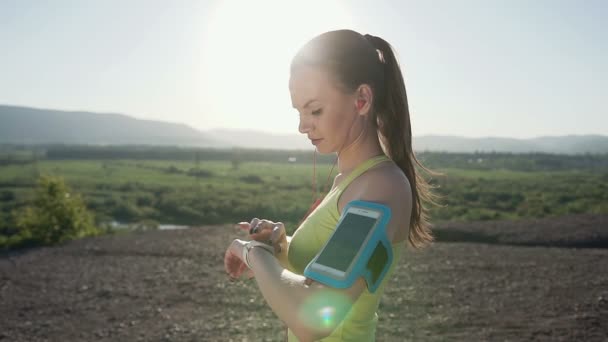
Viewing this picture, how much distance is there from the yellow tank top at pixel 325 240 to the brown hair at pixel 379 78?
0.12 metres

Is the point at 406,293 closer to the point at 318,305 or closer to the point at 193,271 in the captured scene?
the point at 193,271

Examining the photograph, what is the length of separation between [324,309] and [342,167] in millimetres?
570

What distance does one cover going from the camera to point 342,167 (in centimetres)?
162

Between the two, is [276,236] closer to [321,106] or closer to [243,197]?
[321,106]

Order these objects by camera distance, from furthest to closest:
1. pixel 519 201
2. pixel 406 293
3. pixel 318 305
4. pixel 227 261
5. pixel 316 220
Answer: pixel 519 201
pixel 406 293
pixel 227 261
pixel 316 220
pixel 318 305

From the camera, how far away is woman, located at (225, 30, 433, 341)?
46.5 inches

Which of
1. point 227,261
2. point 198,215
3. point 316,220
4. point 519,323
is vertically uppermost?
point 316,220

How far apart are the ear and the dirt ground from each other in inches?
255

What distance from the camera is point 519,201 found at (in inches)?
2217

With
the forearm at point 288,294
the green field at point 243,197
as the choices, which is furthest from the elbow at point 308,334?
the green field at point 243,197

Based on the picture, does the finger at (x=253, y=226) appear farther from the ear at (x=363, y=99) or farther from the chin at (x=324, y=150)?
the ear at (x=363, y=99)

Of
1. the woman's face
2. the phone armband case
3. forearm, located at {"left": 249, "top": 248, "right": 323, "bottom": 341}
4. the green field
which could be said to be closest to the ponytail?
the woman's face

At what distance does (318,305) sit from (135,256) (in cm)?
1340

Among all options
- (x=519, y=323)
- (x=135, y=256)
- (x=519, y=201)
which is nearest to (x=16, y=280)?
(x=135, y=256)
